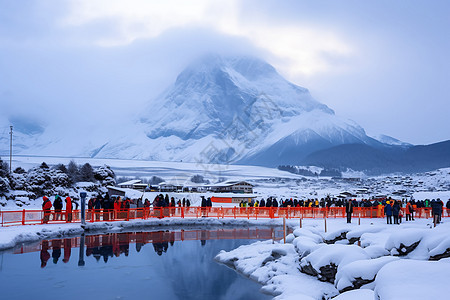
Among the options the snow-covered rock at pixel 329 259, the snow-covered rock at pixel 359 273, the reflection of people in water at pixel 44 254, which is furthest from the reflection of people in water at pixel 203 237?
the snow-covered rock at pixel 359 273

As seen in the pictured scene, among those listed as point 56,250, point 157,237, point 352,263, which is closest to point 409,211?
point 157,237

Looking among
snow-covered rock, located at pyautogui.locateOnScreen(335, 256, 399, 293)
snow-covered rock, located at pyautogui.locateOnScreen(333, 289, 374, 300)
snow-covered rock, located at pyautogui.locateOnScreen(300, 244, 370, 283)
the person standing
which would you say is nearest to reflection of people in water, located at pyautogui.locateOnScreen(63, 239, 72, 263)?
snow-covered rock, located at pyautogui.locateOnScreen(300, 244, 370, 283)

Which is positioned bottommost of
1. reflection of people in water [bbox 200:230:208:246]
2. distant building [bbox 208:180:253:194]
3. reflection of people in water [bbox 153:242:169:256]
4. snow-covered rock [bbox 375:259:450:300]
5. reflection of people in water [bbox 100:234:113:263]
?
reflection of people in water [bbox 200:230:208:246]

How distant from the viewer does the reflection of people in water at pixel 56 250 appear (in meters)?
17.9

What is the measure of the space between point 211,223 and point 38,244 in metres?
13.2

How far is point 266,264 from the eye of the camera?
52.3 ft

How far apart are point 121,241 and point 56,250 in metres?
3.93

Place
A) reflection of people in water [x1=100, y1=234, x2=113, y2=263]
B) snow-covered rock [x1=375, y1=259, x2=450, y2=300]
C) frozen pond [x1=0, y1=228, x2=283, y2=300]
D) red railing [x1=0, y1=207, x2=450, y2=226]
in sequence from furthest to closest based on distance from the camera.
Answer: red railing [x1=0, y1=207, x2=450, y2=226] < reflection of people in water [x1=100, y1=234, x2=113, y2=263] < frozen pond [x1=0, y1=228, x2=283, y2=300] < snow-covered rock [x1=375, y1=259, x2=450, y2=300]

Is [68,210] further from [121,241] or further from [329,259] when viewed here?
[329,259]

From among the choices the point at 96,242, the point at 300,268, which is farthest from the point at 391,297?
the point at 96,242

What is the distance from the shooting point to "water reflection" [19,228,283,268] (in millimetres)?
18938

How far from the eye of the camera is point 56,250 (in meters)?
→ 19.6

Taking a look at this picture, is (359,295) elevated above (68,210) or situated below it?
below

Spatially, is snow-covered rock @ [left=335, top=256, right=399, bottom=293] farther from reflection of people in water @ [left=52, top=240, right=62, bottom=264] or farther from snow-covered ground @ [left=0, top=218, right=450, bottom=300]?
reflection of people in water @ [left=52, top=240, right=62, bottom=264]
